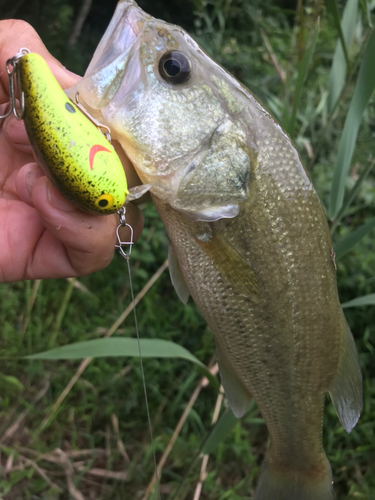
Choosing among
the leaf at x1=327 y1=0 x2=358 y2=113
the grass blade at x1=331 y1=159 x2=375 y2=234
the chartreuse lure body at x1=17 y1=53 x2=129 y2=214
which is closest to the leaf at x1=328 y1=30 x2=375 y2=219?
the grass blade at x1=331 y1=159 x2=375 y2=234

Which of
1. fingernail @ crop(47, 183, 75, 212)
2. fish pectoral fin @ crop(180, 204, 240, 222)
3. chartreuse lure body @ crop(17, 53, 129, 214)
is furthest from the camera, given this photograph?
fish pectoral fin @ crop(180, 204, 240, 222)

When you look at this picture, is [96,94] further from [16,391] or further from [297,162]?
[16,391]

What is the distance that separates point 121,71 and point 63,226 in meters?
0.32

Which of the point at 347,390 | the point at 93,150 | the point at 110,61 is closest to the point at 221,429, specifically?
the point at 347,390

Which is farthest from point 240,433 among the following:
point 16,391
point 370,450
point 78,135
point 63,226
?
point 78,135

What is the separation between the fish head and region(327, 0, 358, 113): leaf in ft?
1.76

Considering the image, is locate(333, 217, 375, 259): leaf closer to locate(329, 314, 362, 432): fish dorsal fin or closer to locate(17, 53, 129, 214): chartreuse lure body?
locate(329, 314, 362, 432): fish dorsal fin

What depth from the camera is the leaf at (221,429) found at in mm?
1055

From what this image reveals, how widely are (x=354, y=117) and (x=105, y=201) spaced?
74 centimetres

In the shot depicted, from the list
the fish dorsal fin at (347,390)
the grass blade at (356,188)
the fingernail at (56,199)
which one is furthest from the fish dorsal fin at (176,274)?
the grass blade at (356,188)

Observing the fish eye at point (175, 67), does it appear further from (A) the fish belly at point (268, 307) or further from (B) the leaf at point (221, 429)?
(B) the leaf at point (221, 429)

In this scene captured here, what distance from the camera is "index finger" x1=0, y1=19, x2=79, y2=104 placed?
89 cm

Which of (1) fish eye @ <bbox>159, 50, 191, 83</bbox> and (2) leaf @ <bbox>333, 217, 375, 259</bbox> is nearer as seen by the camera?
(1) fish eye @ <bbox>159, 50, 191, 83</bbox>

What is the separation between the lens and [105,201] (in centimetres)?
60
